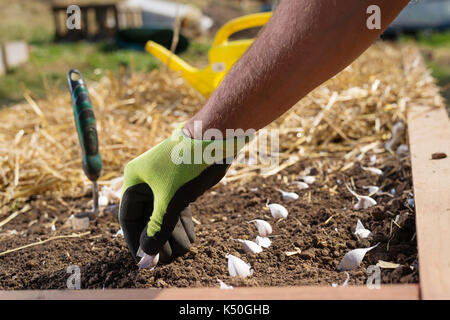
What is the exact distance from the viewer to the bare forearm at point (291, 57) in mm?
810

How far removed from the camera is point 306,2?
818 mm

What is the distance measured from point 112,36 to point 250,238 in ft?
21.4

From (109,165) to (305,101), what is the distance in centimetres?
98

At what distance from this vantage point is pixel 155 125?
2119mm

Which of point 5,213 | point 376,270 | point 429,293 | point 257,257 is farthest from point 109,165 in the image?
point 429,293

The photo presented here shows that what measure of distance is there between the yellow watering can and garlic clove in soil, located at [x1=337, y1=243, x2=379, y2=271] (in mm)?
1275

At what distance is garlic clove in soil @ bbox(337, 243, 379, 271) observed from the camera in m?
1.05

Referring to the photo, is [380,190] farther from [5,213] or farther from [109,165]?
[5,213]

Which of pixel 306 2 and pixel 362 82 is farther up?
pixel 362 82

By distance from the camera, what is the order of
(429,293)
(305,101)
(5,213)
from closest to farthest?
(429,293)
(5,213)
(305,101)

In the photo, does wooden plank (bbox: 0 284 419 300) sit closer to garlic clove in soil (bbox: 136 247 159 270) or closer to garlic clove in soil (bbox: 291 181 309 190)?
garlic clove in soil (bbox: 136 247 159 270)

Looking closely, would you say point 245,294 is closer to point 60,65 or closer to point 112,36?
point 60,65

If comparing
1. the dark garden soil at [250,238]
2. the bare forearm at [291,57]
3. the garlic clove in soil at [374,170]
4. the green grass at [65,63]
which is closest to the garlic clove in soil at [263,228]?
the dark garden soil at [250,238]
